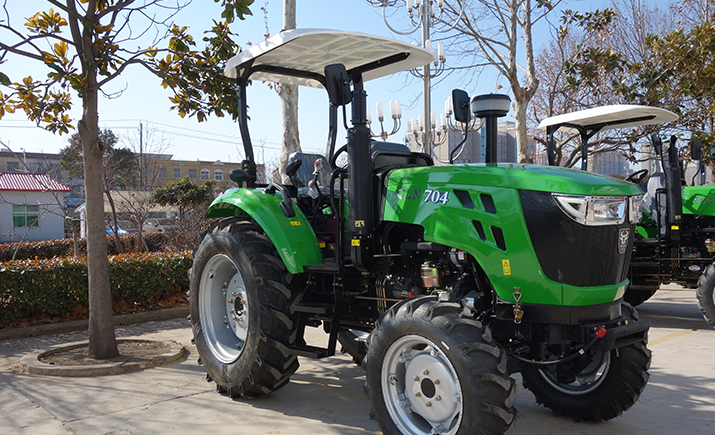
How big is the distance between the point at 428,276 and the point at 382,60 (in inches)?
82.4

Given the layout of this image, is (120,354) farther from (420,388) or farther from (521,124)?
(521,124)

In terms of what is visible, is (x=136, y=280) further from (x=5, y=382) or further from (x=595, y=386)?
(x=595, y=386)

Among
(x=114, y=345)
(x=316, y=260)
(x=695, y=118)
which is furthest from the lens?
(x=695, y=118)

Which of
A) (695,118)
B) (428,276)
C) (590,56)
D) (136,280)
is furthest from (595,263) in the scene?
(695,118)

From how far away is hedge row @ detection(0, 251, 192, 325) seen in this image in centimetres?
694

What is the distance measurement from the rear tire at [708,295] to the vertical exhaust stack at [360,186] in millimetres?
5323

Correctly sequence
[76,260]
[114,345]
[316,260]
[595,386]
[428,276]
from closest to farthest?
[428,276]
[595,386]
[316,260]
[114,345]
[76,260]

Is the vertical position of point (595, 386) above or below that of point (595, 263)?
below

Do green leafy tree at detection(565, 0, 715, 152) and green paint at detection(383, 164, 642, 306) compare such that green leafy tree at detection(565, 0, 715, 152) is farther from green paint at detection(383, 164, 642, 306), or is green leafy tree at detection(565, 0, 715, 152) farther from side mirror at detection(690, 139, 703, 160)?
green paint at detection(383, 164, 642, 306)

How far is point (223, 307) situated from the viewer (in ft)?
16.9

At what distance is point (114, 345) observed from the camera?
19.0ft

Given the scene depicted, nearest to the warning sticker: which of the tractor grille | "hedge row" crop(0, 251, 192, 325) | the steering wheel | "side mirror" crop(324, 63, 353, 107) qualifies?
the tractor grille

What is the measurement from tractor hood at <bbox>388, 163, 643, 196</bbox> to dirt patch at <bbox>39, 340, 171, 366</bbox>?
370 centimetres

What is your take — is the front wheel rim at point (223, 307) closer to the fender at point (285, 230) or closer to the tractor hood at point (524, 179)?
the fender at point (285, 230)
